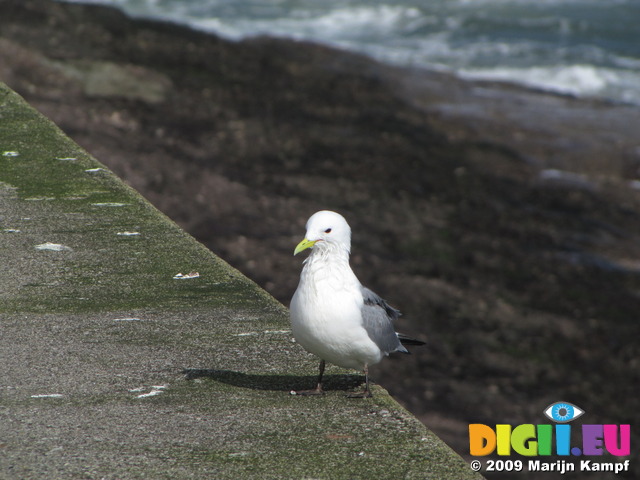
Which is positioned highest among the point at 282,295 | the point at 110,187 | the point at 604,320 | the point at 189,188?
the point at 110,187

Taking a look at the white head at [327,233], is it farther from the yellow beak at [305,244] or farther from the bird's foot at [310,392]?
the bird's foot at [310,392]

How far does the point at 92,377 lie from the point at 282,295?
6.22 metres

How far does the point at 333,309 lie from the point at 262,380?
0.43 metres

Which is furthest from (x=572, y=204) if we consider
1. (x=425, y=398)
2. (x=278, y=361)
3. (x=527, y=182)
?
(x=278, y=361)

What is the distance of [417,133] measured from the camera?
660 inches

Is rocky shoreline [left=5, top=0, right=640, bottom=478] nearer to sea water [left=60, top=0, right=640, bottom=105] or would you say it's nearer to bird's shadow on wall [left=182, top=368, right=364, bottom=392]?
bird's shadow on wall [left=182, top=368, right=364, bottom=392]

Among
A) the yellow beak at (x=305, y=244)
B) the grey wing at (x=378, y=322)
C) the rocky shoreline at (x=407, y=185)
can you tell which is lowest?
the rocky shoreline at (x=407, y=185)

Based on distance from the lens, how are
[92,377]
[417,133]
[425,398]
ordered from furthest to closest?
[417,133], [425,398], [92,377]

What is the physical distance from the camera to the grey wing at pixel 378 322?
3572 mm

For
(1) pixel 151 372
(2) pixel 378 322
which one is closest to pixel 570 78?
(2) pixel 378 322

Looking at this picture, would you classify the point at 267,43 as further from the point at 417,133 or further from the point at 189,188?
the point at 189,188

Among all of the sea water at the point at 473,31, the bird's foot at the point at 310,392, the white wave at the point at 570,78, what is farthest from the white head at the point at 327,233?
the sea water at the point at 473,31

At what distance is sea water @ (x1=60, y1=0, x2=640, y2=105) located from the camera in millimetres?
27891

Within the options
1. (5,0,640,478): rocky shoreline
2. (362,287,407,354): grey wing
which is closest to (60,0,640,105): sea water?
A: (5,0,640,478): rocky shoreline
